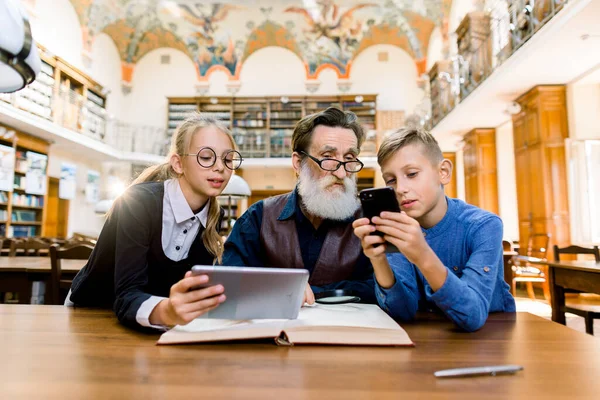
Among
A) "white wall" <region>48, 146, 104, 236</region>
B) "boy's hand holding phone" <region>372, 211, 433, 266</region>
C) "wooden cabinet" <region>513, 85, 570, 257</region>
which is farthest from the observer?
"white wall" <region>48, 146, 104, 236</region>

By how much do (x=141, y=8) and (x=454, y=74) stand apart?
33.4 ft

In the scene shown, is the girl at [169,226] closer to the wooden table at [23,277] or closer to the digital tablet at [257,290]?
the digital tablet at [257,290]

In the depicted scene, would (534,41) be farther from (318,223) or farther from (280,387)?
(280,387)

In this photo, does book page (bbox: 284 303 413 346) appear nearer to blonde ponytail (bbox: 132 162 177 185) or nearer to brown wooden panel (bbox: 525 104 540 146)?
blonde ponytail (bbox: 132 162 177 185)

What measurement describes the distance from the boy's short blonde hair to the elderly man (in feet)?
0.95

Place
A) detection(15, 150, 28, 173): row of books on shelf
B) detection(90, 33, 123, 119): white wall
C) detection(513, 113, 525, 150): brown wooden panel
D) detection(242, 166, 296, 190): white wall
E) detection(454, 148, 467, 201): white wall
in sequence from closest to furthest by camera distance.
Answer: detection(513, 113, 525, 150): brown wooden panel, detection(15, 150, 28, 173): row of books on shelf, detection(454, 148, 467, 201): white wall, detection(90, 33, 123, 119): white wall, detection(242, 166, 296, 190): white wall

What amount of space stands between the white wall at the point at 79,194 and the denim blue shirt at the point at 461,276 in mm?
12065

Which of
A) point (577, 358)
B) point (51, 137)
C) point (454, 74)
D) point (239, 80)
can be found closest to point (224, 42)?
point (239, 80)

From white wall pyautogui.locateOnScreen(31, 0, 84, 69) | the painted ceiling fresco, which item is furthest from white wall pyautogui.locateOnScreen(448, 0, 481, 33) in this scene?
white wall pyautogui.locateOnScreen(31, 0, 84, 69)

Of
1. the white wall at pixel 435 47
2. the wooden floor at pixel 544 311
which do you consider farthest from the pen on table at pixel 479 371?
the white wall at pixel 435 47

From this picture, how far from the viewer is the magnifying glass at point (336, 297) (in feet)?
4.37

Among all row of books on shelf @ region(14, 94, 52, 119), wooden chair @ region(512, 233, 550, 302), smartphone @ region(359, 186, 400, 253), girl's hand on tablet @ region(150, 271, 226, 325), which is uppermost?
row of books on shelf @ region(14, 94, 52, 119)

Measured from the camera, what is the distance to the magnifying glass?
1333 millimetres

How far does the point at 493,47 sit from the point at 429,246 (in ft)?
27.8
